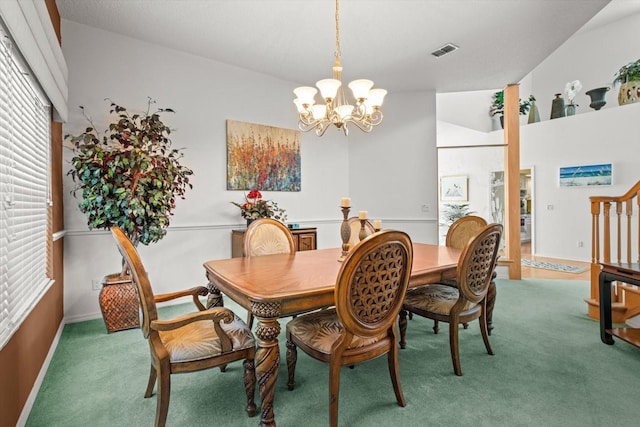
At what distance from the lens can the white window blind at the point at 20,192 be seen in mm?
1543

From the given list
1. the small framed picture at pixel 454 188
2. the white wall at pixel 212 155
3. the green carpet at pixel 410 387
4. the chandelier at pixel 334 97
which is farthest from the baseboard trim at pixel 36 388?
the small framed picture at pixel 454 188

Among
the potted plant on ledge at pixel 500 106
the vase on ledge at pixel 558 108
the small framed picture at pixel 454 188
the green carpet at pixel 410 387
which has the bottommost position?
the green carpet at pixel 410 387

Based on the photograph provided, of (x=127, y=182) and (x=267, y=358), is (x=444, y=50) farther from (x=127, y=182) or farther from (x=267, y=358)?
(x=267, y=358)

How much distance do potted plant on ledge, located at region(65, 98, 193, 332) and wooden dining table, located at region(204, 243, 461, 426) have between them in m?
1.09

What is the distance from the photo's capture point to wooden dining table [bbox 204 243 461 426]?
1.46m

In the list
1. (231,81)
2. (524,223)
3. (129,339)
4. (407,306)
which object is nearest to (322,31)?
(231,81)

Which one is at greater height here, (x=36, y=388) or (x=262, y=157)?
(x=262, y=157)

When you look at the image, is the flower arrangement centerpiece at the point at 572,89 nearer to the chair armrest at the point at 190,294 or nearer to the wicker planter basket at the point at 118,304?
the chair armrest at the point at 190,294

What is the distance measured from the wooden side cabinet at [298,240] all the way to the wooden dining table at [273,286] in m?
1.47

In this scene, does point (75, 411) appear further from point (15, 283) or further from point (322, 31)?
point (322, 31)

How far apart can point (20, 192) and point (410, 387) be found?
2511mm

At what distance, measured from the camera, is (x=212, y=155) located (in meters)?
3.92

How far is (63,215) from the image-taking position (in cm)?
307

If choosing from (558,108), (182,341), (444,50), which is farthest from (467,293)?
(558,108)
